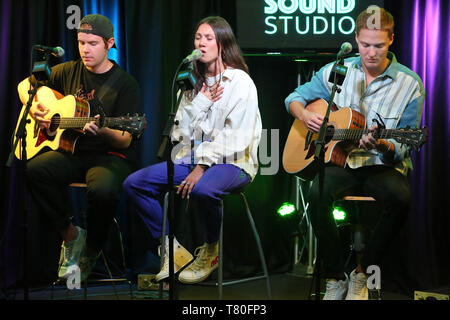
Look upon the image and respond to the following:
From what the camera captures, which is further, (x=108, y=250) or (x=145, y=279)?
(x=108, y=250)

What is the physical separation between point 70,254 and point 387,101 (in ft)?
7.00

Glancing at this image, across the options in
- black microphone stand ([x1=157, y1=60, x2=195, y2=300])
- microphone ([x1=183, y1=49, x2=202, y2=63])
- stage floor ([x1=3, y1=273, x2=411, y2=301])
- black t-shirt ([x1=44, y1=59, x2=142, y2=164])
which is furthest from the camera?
stage floor ([x1=3, y1=273, x2=411, y2=301])

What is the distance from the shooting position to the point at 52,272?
4254 mm

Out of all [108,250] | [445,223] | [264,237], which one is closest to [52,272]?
[108,250]

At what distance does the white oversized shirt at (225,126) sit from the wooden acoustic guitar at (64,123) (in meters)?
0.35

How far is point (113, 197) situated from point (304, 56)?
1.81m

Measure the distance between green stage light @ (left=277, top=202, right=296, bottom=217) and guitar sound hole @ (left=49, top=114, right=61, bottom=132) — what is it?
1834mm

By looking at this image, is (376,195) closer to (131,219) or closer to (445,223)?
(445,223)

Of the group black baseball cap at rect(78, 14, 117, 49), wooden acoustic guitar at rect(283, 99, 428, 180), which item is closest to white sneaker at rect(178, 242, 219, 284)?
wooden acoustic guitar at rect(283, 99, 428, 180)

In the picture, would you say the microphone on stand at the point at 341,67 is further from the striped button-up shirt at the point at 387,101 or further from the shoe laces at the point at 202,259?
the shoe laces at the point at 202,259

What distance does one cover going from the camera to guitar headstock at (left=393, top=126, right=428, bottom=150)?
3004 millimetres

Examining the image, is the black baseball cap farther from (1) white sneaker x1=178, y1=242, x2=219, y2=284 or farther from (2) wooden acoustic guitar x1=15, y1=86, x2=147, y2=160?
(1) white sneaker x1=178, y1=242, x2=219, y2=284

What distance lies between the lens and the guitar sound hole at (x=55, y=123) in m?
3.51
